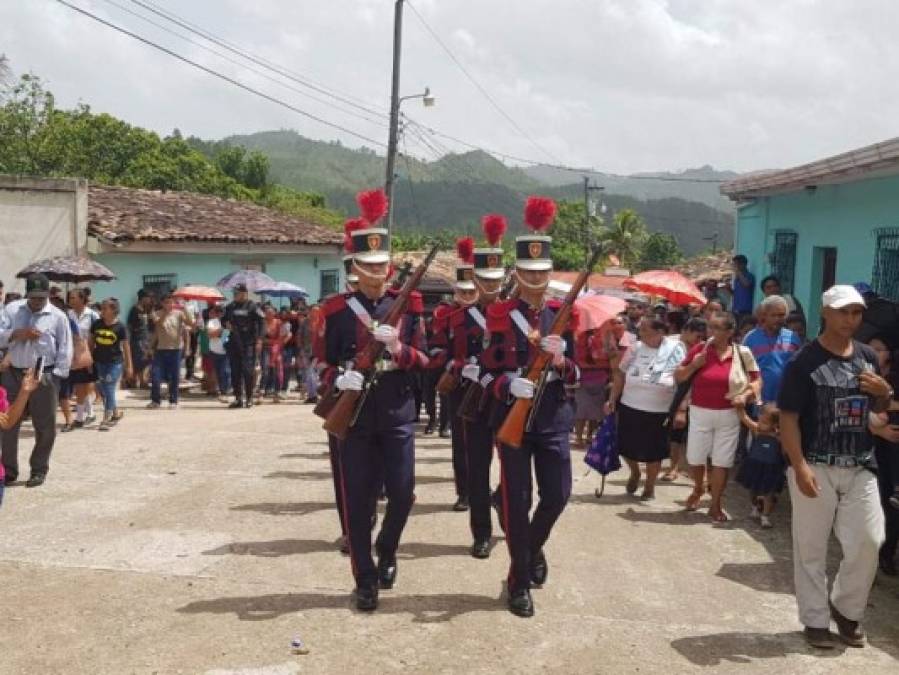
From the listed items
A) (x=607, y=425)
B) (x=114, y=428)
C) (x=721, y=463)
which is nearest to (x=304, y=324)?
(x=114, y=428)

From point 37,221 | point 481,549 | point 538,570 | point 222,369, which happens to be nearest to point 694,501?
point 481,549

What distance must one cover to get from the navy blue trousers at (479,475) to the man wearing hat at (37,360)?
4.13 meters

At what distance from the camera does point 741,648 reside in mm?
4852

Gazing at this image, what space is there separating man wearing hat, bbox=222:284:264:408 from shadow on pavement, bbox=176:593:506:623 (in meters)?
8.81

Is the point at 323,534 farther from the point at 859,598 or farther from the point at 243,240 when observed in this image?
the point at 243,240

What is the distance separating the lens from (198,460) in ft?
30.6

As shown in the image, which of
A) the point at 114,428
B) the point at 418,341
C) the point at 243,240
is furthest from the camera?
the point at 243,240

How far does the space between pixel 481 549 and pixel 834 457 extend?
2.39 m

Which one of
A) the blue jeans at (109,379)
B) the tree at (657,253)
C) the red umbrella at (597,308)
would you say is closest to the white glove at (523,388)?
the red umbrella at (597,308)

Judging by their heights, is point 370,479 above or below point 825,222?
A: below

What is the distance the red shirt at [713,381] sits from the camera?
290 inches

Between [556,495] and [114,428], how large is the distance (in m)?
7.79

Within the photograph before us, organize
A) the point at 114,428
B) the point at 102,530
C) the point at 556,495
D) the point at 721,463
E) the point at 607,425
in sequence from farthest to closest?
the point at 114,428 < the point at 607,425 < the point at 721,463 < the point at 102,530 < the point at 556,495

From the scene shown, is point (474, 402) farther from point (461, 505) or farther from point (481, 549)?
point (461, 505)
